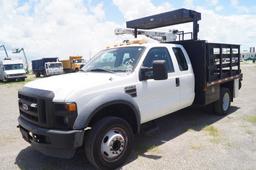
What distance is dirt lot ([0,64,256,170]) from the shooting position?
13.1 feet

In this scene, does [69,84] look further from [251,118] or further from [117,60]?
[251,118]

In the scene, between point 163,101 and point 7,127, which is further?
point 7,127

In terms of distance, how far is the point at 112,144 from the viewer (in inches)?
149

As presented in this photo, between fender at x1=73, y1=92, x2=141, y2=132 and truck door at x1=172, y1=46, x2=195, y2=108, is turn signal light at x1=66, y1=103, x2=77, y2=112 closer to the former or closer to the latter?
fender at x1=73, y1=92, x2=141, y2=132

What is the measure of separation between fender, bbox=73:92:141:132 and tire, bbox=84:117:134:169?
23cm

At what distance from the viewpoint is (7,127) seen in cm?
646

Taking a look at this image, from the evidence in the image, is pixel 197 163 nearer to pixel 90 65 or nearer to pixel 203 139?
pixel 203 139

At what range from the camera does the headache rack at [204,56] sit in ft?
18.9

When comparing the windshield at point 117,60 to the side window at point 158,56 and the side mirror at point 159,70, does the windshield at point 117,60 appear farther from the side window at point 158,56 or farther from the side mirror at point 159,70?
the side mirror at point 159,70

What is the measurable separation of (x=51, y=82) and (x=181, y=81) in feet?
8.79

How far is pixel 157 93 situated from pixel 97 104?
1463mm

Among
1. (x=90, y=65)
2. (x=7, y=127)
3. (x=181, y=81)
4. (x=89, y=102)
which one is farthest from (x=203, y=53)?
(x=7, y=127)

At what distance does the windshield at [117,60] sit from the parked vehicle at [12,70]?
80.2ft

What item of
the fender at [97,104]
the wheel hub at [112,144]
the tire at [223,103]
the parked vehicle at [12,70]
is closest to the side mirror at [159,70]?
the fender at [97,104]
